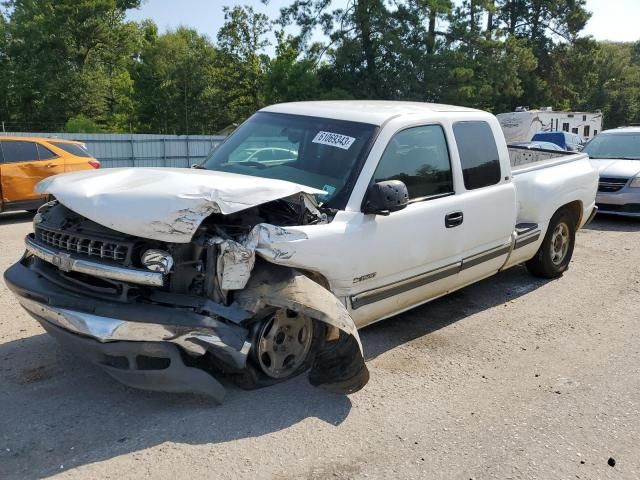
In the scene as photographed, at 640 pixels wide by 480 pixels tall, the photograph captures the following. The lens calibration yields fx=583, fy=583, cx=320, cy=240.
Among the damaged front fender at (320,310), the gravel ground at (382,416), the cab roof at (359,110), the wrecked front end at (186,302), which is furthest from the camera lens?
the cab roof at (359,110)

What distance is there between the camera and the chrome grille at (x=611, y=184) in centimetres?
1032

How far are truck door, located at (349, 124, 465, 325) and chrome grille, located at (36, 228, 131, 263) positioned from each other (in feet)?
Answer: 4.73

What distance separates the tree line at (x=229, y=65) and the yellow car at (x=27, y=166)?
20731 millimetres

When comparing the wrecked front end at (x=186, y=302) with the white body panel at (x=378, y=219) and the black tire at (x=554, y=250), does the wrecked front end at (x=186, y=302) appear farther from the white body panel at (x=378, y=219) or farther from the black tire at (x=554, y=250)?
the black tire at (x=554, y=250)

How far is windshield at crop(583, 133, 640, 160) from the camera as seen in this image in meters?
11.4

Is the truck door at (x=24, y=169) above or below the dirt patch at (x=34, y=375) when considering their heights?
above

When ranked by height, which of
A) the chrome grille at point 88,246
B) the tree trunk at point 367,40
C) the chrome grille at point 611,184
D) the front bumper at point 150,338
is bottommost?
the chrome grille at point 611,184

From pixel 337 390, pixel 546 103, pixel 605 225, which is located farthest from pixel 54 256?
pixel 546 103

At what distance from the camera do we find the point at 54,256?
3402 millimetres

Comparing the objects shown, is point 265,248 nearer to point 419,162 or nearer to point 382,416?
point 382,416

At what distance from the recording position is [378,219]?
401 centimetres

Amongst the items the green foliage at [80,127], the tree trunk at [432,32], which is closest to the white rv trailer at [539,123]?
the tree trunk at [432,32]

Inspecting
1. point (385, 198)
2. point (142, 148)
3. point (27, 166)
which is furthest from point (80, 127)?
point (385, 198)

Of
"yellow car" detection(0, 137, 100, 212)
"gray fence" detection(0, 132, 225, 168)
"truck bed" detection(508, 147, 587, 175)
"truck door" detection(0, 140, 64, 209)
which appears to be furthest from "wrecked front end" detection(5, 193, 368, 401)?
Answer: "gray fence" detection(0, 132, 225, 168)
